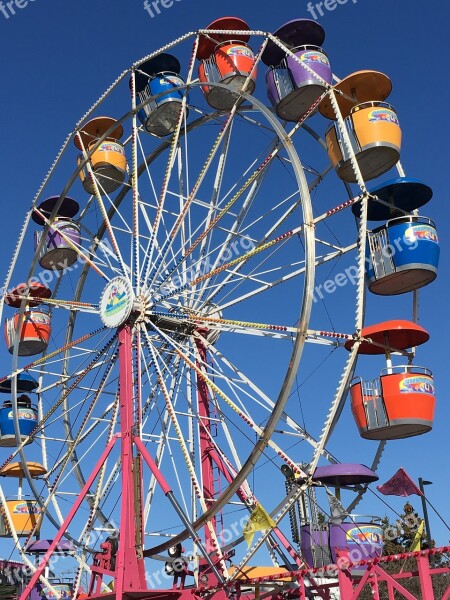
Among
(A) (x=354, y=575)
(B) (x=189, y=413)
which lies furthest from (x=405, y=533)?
(A) (x=354, y=575)

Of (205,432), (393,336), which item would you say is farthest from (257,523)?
(205,432)

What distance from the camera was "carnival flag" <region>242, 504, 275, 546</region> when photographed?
1123 cm

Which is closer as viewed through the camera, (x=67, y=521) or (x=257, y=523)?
(x=257, y=523)

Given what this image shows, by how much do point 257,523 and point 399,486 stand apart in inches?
87.9

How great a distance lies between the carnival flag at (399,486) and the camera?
11.9 meters

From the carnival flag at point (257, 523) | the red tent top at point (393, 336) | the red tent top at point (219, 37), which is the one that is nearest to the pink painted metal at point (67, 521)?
the carnival flag at point (257, 523)

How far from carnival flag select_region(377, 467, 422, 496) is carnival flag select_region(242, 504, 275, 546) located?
2.00m

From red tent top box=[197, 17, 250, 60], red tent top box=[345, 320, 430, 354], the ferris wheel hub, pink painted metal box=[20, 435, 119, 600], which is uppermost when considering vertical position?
red tent top box=[197, 17, 250, 60]

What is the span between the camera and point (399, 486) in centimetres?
1208

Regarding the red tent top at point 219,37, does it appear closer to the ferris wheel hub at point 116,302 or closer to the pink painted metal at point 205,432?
the ferris wheel hub at point 116,302

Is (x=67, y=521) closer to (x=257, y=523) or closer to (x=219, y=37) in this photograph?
(x=257, y=523)

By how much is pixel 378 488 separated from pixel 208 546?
3.43 metres

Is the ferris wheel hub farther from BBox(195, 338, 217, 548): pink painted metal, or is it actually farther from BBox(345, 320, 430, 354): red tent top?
BBox(345, 320, 430, 354): red tent top

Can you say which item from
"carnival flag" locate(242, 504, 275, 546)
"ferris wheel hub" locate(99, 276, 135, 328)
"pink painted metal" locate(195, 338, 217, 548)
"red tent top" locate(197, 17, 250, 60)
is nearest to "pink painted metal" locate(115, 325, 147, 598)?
"ferris wheel hub" locate(99, 276, 135, 328)
